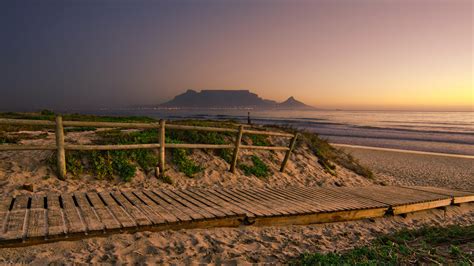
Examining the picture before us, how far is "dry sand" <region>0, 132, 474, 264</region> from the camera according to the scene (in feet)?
14.3

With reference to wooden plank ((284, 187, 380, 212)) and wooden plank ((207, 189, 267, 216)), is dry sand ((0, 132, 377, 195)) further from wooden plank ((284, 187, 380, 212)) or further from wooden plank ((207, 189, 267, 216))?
wooden plank ((284, 187, 380, 212))

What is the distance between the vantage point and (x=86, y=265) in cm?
401

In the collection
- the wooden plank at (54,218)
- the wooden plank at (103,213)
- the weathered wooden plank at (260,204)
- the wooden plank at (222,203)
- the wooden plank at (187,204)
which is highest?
the wooden plank at (54,218)

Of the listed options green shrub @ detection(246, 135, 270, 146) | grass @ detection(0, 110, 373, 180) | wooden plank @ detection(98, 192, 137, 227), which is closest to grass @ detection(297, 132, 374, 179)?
grass @ detection(0, 110, 373, 180)

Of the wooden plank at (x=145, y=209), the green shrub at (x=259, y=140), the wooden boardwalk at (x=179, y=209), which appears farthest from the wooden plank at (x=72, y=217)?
the green shrub at (x=259, y=140)

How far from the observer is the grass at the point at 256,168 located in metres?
11.4

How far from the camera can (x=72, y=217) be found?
200 inches

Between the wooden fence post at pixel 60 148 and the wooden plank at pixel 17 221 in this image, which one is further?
the wooden fence post at pixel 60 148

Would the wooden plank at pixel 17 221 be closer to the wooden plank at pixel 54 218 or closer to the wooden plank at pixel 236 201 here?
the wooden plank at pixel 54 218

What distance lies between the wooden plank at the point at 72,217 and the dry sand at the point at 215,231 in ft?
0.55

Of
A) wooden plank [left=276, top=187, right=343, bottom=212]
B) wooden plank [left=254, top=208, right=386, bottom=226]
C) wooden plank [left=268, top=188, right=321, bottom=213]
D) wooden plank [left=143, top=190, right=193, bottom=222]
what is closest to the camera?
wooden plank [left=143, top=190, right=193, bottom=222]

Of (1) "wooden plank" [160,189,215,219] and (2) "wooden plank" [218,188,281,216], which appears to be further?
(2) "wooden plank" [218,188,281,216]

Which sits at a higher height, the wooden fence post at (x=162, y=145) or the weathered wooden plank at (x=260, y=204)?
the wooden fence post at (x=162, y=145)

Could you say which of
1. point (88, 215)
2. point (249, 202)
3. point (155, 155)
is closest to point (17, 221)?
point (88, 215)
